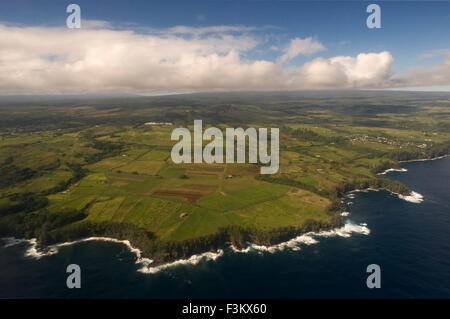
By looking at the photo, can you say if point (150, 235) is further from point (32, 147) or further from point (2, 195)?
point (32, 147)

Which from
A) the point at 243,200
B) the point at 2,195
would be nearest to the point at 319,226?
the point at 243,200

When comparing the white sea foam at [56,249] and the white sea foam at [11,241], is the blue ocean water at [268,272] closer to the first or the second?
the white sea foam at [56,249]

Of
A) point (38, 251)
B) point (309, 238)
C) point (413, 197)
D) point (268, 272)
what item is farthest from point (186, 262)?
point (413, 197)

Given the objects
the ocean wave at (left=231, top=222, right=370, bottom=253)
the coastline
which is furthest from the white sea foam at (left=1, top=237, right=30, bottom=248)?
the ocean wave at (left=231, top=222, right=370, bottom=253)

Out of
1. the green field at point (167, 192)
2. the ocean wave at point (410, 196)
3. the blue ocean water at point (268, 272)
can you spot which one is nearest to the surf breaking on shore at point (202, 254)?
the blue ocean water at point (268, 272)

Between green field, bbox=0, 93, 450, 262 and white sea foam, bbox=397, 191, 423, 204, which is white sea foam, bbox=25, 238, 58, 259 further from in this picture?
white sea foam, bbox=397, 191, 423, 204

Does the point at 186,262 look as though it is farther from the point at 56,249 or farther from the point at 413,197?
the point at 413,197

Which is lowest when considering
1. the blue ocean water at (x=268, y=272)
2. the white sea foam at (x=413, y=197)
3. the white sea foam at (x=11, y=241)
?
the blue ocean water at (x=268, y=272)
